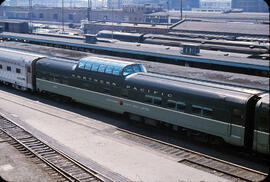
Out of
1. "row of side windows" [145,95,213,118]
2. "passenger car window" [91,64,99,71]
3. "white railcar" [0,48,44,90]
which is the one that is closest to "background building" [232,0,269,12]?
"white railcar" [0,48,44,90]

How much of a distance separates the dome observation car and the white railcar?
6697 mm

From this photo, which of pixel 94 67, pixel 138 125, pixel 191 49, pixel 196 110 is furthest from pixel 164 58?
pixel 196 110

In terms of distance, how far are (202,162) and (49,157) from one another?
7.40 metres

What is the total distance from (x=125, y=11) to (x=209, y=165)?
112 m

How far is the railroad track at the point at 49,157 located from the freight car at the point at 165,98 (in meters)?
5.51

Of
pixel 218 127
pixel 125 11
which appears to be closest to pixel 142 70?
pixel 218 127

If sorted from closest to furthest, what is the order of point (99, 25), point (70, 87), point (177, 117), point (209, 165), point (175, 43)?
1. point (209, 165)
2. point (177, 117)
3. point (70, 87)
4. point (175, 43)
5. point (99, 25)

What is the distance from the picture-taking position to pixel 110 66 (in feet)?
79.3

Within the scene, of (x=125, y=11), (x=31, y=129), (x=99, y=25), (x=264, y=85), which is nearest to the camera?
(x=264, y=85)

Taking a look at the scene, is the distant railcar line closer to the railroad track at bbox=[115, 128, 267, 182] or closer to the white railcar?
the railroad track at bbox=[115, 128, 267, 182]

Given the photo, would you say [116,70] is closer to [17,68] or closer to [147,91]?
[147,91]

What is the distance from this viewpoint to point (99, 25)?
302 feet

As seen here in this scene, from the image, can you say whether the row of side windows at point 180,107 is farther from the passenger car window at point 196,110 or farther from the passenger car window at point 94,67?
the passenger car window at point 94,67

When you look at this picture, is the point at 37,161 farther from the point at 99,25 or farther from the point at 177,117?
the point at 99,25
